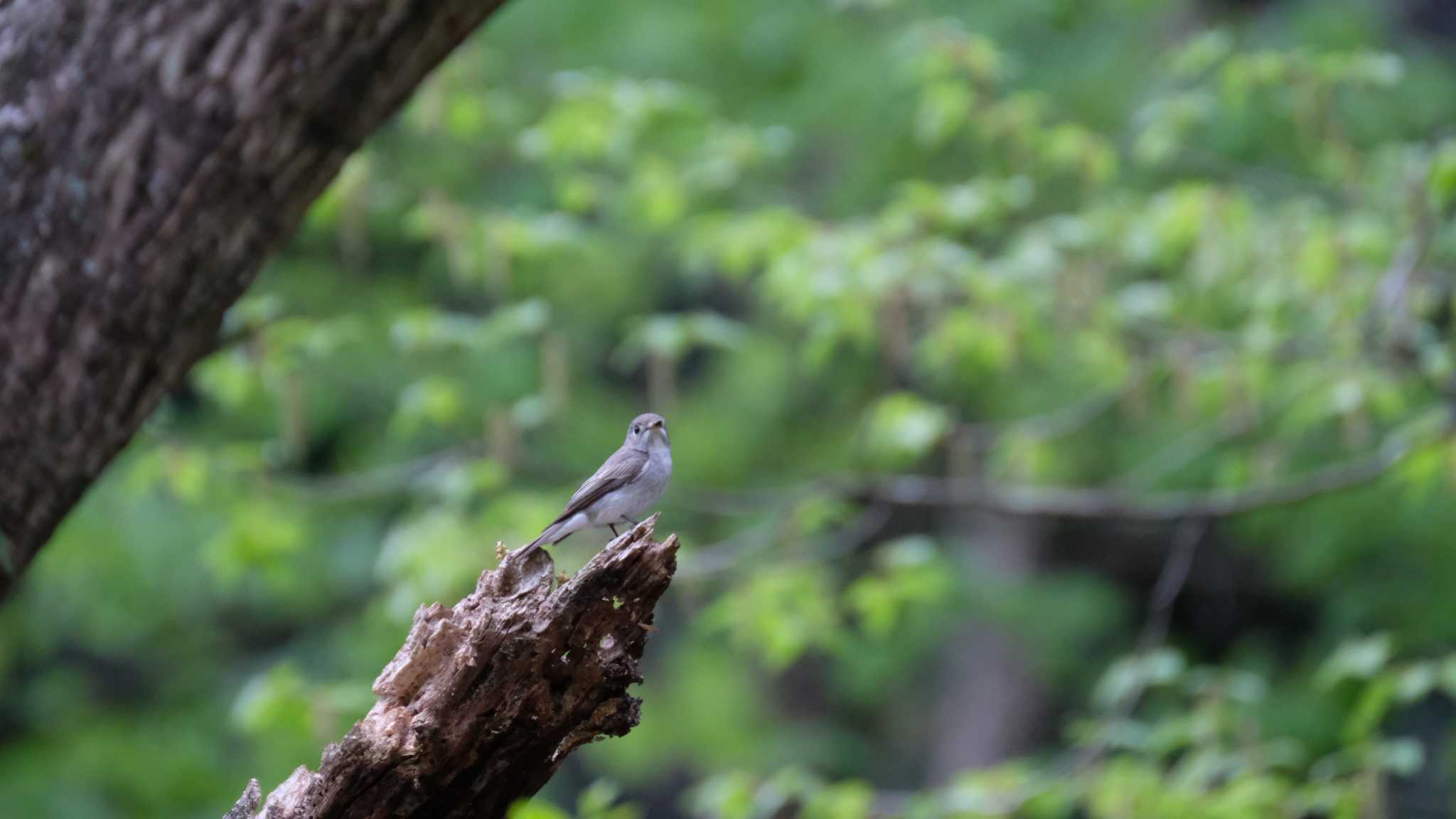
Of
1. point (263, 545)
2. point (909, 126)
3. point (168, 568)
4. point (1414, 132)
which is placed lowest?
point (263, 545)

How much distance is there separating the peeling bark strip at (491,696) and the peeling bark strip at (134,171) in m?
0.66

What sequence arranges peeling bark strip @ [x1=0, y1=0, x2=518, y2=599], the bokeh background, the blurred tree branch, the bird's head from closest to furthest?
1. peeling bark strip @ [x1=0, y1=0, x2=518, y2=599]
2. the bird's head
3. the blurred tree branch
4. the bokeh background

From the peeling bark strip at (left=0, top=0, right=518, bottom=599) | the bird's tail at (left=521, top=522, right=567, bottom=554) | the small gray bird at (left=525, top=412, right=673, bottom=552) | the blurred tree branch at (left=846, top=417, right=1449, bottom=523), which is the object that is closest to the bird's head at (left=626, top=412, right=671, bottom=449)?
the small gray bird at (left=525, top=412, right=673, bottom=552)

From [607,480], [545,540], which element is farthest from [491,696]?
[607,480]

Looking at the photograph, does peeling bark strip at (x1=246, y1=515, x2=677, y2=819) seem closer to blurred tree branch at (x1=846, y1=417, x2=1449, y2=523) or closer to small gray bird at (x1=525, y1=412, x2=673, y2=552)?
small gray bird at (x1=525, y1=412, x2=673, y2=552)

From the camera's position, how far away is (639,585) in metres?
2.36

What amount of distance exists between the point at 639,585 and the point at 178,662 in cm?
817

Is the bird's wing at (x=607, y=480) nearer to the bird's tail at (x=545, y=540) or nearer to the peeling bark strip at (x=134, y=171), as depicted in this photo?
the bird's tail at (x=545, y=540)

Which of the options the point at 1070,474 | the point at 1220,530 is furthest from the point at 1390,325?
the point at 1220,530

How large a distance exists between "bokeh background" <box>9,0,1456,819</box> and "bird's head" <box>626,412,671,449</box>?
1.01 m

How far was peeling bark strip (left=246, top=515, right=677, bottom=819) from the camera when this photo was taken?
230 centimetres

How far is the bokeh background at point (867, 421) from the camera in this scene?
5.64 m

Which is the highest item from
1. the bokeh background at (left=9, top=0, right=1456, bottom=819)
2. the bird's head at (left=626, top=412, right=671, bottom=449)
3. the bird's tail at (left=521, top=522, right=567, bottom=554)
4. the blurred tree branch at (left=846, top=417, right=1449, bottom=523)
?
the bokeh background at (left=9, top=0, right=1456, bottom=819)

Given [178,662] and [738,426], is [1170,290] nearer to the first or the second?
[738,426]
